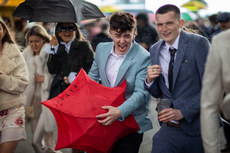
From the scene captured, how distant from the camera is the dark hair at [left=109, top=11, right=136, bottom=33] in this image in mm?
3631

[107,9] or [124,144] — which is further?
[107,9]

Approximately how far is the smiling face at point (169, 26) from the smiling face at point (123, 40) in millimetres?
491

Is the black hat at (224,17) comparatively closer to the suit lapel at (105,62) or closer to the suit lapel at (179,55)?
the suit lapel at (105,62)

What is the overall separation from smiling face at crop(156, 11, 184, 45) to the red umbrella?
0.66 m

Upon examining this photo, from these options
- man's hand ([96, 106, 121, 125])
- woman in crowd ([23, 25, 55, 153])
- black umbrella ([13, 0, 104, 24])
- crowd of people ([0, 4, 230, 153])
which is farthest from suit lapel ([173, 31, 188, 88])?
woman in crowd ([23, 25, 55, 153])

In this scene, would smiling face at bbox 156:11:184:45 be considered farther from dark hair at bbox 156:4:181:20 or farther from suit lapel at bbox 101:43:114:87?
suit lapel at bbox 101:43:114:87

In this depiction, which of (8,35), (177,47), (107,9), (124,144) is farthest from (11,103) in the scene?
(107,9)

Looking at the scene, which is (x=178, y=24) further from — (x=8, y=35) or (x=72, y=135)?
(x=8, y=35)

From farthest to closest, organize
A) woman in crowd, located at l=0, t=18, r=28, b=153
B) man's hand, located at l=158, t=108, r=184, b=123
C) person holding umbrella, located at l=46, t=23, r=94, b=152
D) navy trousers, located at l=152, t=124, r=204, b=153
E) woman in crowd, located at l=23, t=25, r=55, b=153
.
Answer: woman in crowd, located at l=23, t=25, r=55, b=153 → person holding umbrella, located at l=46, t=23, r=94, b=152 → woman in crowd, located at l=0, t=18, r=28, b=153 → navy trousers, located at l=152, t=124, r=204, b=153 → man's hand, located at l=158, t=108, r=184, b=123

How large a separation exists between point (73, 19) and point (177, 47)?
208 cm

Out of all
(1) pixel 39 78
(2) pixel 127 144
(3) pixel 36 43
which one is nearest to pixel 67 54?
(1) pixel 39 78

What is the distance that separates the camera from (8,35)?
4691 millimetres

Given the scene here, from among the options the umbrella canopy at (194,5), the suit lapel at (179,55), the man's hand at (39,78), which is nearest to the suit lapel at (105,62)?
the suit lapel at (179,55)

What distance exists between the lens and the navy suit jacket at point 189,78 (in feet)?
10.1
